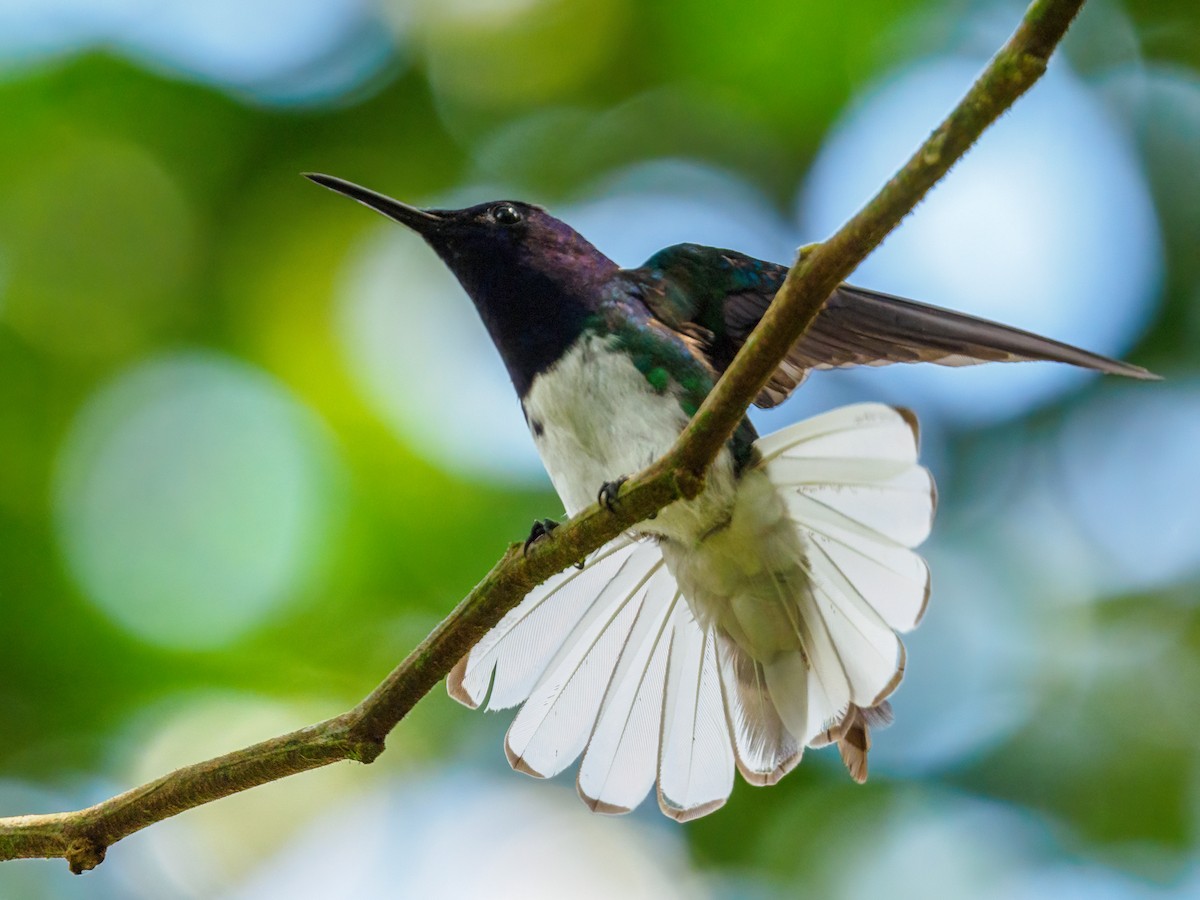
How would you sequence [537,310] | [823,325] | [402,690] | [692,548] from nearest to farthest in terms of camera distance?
[402,690]
[823,325]
[692,548]
[537,310]

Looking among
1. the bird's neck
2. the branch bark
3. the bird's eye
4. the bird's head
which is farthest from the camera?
the bird's eye

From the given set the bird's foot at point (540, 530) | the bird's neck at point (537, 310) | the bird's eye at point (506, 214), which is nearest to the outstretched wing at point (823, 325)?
the bird's neck at point (537, 310)

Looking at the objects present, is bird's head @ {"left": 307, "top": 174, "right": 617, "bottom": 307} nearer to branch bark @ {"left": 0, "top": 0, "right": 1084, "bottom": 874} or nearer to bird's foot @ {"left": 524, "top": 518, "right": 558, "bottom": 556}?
bird's foot @ {"left": 524, "top": 518, "right": 558, "bottom": 556}

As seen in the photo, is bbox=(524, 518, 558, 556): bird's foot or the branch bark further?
bbox=(524, 518, 558, 556): bird's foot

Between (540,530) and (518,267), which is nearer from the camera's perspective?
(540,530)

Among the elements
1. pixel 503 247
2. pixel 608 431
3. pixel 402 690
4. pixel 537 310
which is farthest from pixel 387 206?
pixel 402 690

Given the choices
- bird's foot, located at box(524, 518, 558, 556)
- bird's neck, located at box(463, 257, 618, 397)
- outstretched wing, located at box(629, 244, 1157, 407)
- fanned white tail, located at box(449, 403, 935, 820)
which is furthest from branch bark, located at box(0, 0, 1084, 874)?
bird's neck, located at box(463, 257, 618, 397)

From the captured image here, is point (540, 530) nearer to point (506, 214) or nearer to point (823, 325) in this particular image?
point (823, 325)
